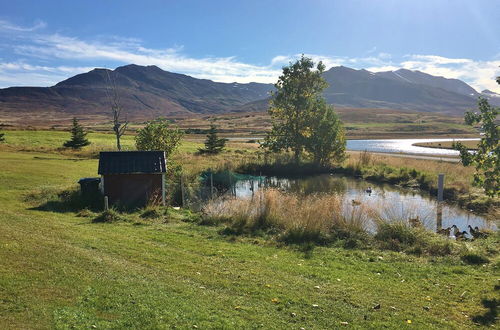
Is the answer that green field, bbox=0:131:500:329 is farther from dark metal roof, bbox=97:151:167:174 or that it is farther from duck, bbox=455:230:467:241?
dark metal roof, bbox=97:151:167:174

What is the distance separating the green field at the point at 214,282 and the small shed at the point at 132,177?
5721 mm

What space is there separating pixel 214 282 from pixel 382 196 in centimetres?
2101

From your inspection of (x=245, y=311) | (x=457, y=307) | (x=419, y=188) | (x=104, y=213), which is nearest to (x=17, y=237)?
(x=104, y=213)

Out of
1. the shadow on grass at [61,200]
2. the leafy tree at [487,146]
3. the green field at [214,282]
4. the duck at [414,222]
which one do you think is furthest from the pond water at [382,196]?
the shadow on grass at [61,200]

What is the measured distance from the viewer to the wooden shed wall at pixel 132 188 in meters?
19.7

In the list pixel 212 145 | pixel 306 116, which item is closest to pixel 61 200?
pixel 306 116

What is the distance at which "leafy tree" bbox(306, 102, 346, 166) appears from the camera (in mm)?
40425

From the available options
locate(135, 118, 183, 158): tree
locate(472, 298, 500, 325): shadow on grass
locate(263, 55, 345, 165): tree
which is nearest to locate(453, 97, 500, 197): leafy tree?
locate(472, 298, 500, 325): shadow on grass

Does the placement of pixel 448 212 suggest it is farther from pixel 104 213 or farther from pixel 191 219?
pixel 104 213

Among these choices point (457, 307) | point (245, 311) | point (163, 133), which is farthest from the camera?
point (163, 133)

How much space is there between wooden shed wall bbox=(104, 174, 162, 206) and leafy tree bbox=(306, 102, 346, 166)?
2325 centimetres

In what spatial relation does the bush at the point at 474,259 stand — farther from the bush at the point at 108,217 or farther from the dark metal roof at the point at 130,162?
the dark metal roof at the point at 130,162

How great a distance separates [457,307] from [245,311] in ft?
13.7

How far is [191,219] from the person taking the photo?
16.9 m
